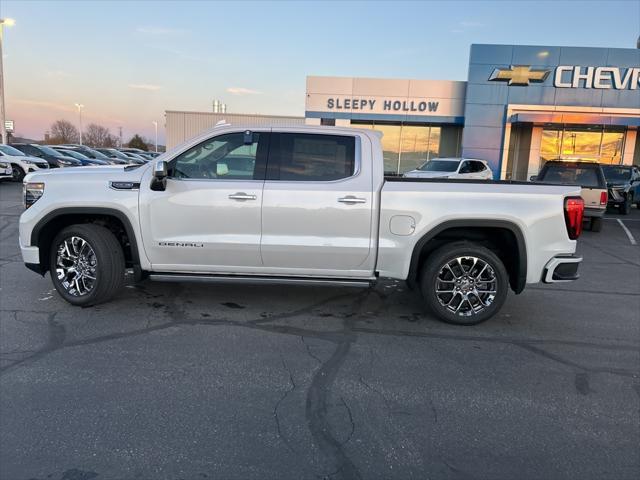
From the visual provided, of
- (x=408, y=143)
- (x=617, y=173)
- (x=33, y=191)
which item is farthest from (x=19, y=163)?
(x=617, y=173)

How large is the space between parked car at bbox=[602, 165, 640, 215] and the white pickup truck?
1350 cm

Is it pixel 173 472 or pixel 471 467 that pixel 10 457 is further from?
pixel 471 467

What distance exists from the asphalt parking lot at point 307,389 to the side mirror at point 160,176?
134 centimetres

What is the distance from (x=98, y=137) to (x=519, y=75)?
88929 millimetres

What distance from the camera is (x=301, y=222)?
16.0ft

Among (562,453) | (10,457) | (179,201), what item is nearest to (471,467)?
(562,453)

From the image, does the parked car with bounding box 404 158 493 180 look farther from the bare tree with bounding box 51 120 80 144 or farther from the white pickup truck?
the bare tree with bounding box 51 120 80 144

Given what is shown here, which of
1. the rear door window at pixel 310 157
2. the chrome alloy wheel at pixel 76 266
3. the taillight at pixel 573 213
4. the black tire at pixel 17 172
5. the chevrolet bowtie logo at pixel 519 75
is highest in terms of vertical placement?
the chevrolet bowtie logo at pixel 519 75

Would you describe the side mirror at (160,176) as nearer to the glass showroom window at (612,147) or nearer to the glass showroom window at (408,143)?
the glass showroom window at (408,143)

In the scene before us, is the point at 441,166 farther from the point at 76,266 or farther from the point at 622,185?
the point at 76,266

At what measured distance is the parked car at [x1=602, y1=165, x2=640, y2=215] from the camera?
16.1 metres

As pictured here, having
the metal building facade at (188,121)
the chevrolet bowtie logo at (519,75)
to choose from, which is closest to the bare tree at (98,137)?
the metal building facade at (188,121)

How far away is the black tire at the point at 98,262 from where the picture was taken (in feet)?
16.7

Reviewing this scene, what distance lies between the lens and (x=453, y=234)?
511 centimetres
